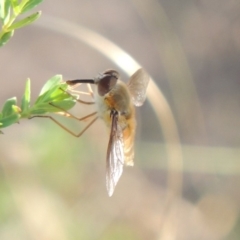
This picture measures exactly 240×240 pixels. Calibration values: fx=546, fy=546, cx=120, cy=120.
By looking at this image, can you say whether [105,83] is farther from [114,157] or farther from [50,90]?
[50,90]

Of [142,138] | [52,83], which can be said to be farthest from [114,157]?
[142,138]

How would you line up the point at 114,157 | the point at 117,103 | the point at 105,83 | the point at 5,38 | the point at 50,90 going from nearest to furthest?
the point at 5,38 → the point at 50,90 → the point at 114,157 → the point at 105,83 → the point at 117,103

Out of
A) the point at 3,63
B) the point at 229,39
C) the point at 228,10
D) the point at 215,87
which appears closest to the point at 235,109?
the point at 215,87

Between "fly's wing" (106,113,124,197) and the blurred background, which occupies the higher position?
"fly's wing" (106,113,124,197)

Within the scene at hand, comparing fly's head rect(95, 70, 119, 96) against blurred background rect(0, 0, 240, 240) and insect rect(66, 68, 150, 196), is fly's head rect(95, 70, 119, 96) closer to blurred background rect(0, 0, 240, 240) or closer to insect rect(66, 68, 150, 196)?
insect rect(66, 68, 150, 196)

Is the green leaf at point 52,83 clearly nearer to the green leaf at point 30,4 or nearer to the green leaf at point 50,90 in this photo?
the green leaf at point 50,90

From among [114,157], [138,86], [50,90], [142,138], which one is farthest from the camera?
[142,138]

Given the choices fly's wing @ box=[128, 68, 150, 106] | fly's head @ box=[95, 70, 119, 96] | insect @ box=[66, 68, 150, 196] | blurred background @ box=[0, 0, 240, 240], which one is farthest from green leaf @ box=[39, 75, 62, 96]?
blurred background @ box=[0, 0, 240, 240]

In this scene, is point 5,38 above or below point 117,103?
above
